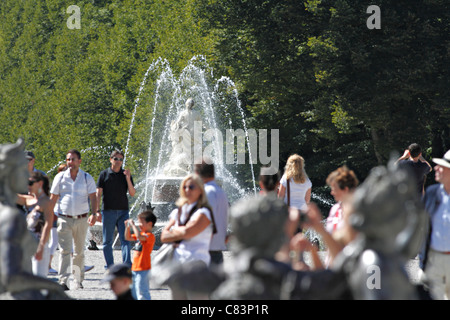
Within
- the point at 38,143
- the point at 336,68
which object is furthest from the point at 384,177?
the point at 38,143

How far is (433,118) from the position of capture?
2591 centimetres

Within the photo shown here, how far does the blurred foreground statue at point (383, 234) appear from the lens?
337cm

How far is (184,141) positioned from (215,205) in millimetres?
11863

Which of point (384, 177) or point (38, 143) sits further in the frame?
point (38, 143)

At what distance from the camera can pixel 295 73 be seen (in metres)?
26.7

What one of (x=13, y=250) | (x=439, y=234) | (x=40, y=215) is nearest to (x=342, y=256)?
(x=13, y=250)

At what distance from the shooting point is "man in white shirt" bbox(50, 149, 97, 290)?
10.3 meters

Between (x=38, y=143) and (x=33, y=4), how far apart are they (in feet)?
36.0

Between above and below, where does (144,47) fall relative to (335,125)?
above

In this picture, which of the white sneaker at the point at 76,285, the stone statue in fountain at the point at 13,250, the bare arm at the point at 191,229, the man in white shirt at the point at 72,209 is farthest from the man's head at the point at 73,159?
the stone statue in fountain at the point at 13,250

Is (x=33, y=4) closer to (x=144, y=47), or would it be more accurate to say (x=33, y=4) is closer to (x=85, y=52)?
(x=85, y=52)

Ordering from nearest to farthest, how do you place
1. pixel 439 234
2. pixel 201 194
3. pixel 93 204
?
pixel 201 194
pixel 439 234
pixel 93 204

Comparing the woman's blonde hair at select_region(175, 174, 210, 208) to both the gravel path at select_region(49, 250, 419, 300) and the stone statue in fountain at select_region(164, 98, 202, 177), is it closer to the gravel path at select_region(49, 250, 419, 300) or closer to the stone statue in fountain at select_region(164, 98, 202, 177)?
the gravel path at select_region(49, 250, 419, 300)

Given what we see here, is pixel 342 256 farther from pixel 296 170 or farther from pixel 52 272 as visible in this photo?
pixel 52 272
